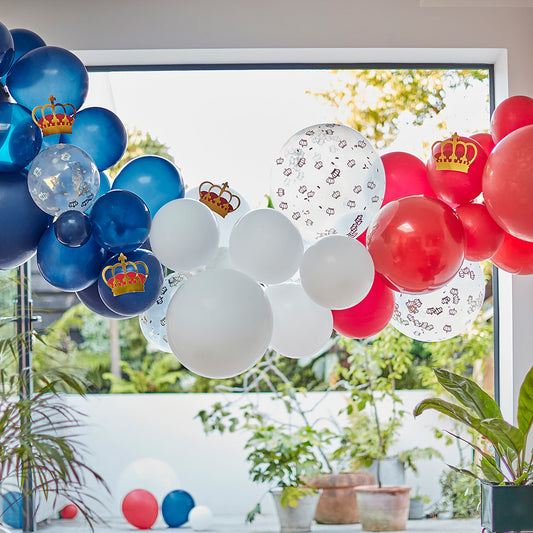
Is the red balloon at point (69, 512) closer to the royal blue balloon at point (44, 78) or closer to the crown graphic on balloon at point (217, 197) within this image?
the crown graphic on balloon at point (217, 197)

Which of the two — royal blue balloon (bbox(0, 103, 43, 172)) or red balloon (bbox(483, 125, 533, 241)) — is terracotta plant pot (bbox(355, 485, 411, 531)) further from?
royal blue balloon (bbox(0, 103, 43, 172))

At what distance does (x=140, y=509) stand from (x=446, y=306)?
2.64 m

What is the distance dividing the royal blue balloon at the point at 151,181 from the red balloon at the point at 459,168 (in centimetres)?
71

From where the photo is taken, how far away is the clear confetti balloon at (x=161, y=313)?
1.97 m

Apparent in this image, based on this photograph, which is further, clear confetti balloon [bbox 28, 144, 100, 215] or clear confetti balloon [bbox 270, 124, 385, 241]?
clear confetti balloon [bbox 270, 124, 385, 241]

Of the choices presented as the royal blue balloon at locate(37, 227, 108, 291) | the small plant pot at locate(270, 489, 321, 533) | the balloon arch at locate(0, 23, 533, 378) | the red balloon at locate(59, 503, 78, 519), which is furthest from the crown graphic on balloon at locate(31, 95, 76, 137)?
the red balloon at locate(59, 503, 78, 519)

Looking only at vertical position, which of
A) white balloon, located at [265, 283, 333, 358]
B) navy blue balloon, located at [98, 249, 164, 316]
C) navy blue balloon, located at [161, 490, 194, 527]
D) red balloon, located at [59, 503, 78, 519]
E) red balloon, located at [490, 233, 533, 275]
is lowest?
red balloon, located at [59, 503, 78, 519]

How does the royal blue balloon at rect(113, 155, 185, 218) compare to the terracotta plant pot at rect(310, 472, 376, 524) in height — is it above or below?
above

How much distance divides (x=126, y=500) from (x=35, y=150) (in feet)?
9.18

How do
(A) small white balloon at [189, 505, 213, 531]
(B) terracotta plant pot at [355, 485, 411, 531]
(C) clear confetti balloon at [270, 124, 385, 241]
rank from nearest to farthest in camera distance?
(C) clear confetti balloon at [270, 124, 385, 241] < (B) terracotta plant pot at [355, 485, 411, 531] < (A) small white balloon at [189, 505, 213, 531]

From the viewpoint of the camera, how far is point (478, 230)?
73.6 inches

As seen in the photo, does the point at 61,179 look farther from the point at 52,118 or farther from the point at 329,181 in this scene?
the point at 329,181

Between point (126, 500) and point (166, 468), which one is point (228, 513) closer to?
point (166, 468)

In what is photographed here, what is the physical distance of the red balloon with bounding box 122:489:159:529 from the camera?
4027mm
